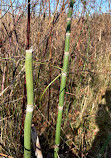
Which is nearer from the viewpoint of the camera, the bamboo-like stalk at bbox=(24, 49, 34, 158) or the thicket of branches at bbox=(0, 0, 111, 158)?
the bamboo-like stalk at bbox=(24, 49, 34, 158)

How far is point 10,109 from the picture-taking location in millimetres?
966

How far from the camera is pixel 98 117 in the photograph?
1.52 m

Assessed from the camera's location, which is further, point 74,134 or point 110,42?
point 110,42

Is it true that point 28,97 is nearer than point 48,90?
Yes

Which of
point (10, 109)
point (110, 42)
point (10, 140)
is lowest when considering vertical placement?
point (10, 140)

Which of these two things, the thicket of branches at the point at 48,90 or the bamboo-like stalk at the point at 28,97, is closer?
the bamboo-like stalk at the point at 28,97

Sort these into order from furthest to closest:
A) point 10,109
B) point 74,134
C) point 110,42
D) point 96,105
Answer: point 110,42, point 96,105, point 74,134, point 10,109

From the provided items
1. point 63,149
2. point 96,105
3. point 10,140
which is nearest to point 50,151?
point 63,149

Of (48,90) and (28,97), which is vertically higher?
(28,97)

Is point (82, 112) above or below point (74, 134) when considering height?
above

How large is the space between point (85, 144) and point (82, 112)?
29 centimetres

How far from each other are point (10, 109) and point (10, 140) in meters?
0.21

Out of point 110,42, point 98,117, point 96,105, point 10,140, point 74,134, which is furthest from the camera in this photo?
point 110,42

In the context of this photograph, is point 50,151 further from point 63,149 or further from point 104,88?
point 104,88
